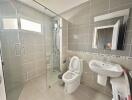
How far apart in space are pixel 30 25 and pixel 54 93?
2.06m

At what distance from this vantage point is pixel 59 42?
8.95ft

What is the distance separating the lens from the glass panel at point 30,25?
2.09 m

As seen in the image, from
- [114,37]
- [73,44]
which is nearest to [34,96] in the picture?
[73,44]

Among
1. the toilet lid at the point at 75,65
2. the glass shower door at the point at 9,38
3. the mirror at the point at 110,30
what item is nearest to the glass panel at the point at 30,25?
the glass shower door at the point at 9,38

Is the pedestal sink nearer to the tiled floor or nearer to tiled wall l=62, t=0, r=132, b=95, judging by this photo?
tiled wall l=62, t=0, r=132, b=95

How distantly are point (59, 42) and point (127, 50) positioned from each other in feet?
6.32

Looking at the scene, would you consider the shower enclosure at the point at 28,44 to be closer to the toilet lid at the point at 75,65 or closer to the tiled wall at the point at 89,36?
the tiled wall at the point at 89,36

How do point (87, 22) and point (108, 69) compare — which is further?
point (87, 22)

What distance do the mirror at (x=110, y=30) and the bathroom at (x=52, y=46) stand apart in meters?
0.03

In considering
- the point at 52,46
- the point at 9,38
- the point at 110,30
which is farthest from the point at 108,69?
the point at 9,38

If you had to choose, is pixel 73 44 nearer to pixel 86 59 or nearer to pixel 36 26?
pixel 86 59

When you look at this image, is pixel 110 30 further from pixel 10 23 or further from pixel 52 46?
pixel 10 23

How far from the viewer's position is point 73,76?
2.12 m

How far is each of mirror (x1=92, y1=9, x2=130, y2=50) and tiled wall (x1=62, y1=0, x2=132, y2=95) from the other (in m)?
0.09
